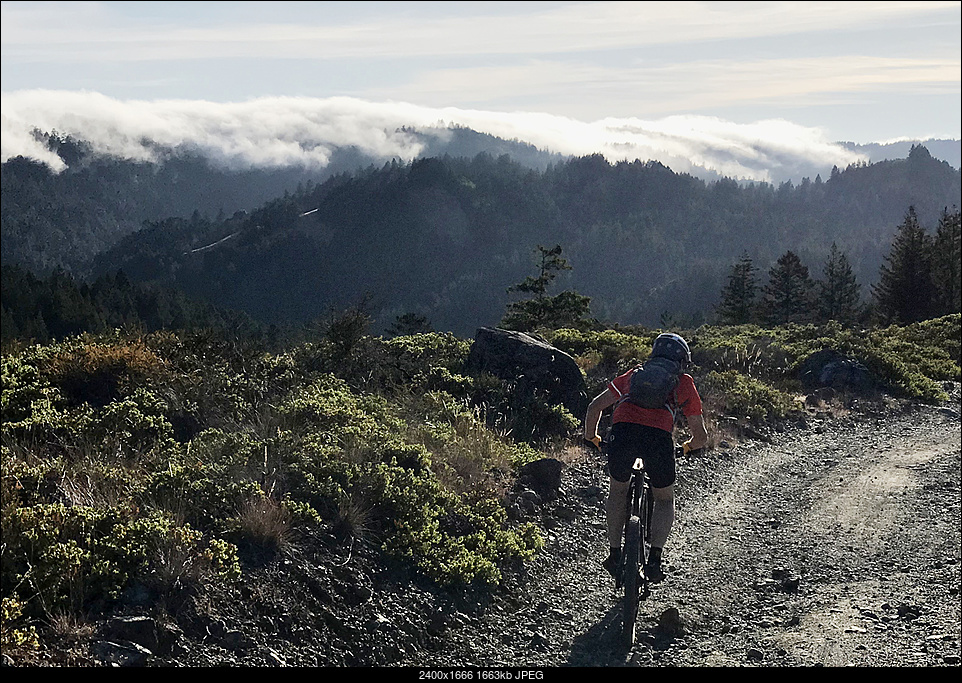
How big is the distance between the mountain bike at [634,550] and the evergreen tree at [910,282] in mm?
47274

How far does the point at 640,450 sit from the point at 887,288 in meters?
53.0

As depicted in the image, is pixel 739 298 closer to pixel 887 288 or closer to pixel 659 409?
pixel 887 288

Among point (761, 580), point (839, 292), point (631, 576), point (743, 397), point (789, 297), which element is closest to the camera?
point (631, 576)

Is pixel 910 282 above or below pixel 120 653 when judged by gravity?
below

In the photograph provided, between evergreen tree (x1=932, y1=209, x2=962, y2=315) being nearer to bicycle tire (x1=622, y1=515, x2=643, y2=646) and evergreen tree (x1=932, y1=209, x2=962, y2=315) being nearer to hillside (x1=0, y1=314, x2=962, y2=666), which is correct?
hillside (x1=0, y1=314, x2=962, y2=666)

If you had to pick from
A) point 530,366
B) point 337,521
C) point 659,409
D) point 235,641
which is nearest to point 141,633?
point 235,641

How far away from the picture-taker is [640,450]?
5742mm

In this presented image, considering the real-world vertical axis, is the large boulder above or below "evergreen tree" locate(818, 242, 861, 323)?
above

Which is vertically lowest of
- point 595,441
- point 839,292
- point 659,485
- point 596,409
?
point 839,292

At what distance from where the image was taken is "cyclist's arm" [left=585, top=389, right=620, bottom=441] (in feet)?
19.4

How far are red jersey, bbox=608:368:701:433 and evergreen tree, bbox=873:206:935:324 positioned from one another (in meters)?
47.1

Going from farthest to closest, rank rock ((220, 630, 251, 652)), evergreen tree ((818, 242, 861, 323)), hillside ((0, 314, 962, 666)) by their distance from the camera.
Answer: evergreen tree ((818, 242, 861, 323)), hillside ((0, 314, 962, 666)), rock ((220, 630, 251, 652))

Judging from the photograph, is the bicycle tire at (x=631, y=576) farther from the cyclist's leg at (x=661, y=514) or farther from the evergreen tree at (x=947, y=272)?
the evergreen tree at (x=947, y=272)

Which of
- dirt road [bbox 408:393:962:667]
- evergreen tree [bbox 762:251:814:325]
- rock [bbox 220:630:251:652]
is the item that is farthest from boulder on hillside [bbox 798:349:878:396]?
evergreen tree [bbox 762:251:814:325]
